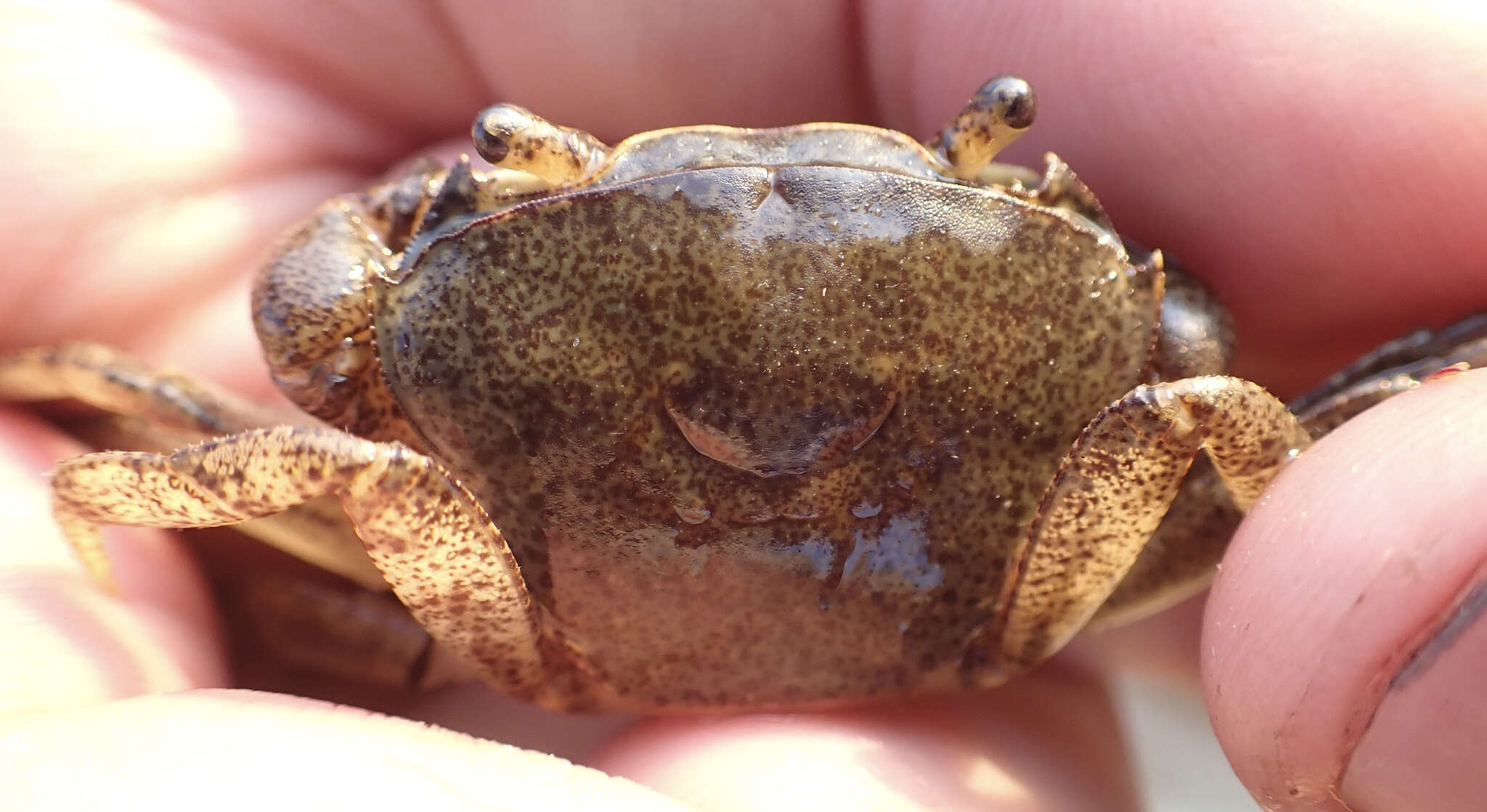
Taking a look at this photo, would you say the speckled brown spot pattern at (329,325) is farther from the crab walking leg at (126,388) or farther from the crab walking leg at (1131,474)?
the crab walking leg at (1131,474)

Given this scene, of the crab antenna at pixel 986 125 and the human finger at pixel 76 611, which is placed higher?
the crab antenna at pixel 986 125

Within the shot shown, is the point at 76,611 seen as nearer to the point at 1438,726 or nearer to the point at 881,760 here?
the point at 881,760

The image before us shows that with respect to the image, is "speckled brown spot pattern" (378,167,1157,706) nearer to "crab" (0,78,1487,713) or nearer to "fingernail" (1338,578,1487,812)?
"crab" (0,78,1487,713)

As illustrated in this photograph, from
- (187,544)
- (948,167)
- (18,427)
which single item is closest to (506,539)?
(948,167)

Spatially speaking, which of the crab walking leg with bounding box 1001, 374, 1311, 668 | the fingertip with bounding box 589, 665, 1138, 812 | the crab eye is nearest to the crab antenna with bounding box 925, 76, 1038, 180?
the crab walking leg with bounding box 1001, 374, 1311, 668

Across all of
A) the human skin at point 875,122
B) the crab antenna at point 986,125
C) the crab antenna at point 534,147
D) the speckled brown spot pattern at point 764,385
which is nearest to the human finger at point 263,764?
the human skin at point 875,122

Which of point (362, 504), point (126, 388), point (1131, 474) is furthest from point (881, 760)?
point (126, 388)

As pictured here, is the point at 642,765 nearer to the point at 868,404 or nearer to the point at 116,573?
the point at 868,404
